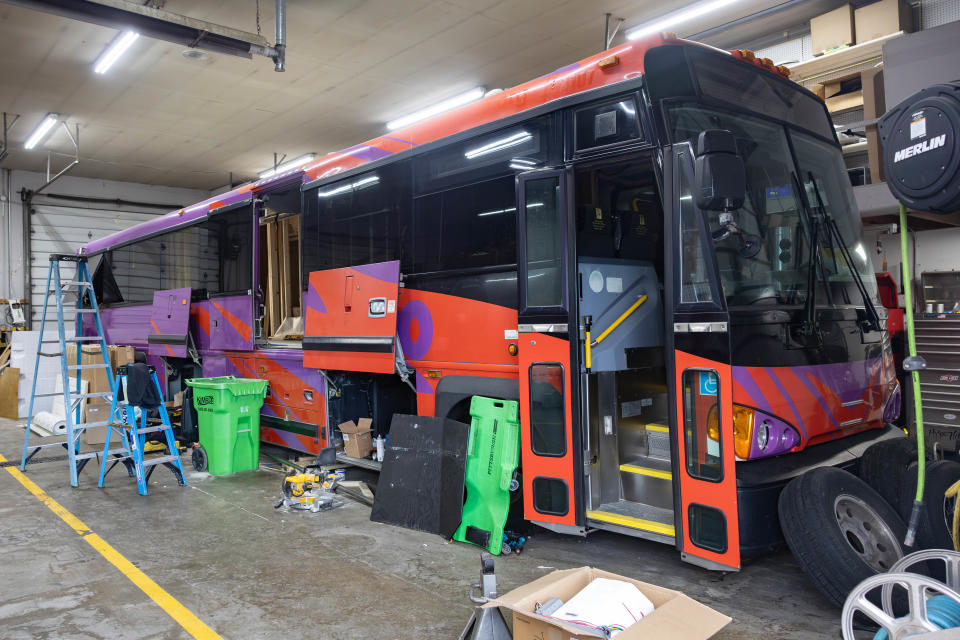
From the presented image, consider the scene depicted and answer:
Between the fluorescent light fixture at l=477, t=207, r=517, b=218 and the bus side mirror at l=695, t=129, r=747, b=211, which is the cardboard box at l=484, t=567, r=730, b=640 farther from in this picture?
the fluorescent light fixture at l=477, t=207, r=517, b=218

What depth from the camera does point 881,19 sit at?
665cm

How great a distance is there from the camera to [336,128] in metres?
13.4

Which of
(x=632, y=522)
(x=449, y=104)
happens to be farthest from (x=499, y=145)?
(x=449, y=104)

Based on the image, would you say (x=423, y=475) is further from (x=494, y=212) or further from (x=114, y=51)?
(x=114, y=51)

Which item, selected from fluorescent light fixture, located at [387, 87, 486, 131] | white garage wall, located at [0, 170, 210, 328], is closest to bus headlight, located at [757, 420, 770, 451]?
fluorescent light fixture, located at [387, 87, 486, 131]

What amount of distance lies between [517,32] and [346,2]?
7.86 ft

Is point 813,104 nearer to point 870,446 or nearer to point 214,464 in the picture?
point 870,446

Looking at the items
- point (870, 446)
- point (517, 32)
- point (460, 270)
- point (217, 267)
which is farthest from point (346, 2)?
point (870, 446)

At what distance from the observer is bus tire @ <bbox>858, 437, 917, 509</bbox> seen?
11.7 ft

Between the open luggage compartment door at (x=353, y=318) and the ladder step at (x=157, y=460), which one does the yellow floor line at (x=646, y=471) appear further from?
the ladder step at (x=157, y=460)

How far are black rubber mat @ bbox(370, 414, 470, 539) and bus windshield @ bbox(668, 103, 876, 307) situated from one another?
83.7 inches

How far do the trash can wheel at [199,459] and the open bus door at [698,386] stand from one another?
16.9 feet

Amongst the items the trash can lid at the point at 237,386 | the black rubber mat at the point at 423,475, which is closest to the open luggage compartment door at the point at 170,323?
the trash can lid at the point at 237,386

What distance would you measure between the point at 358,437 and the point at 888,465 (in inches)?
165
